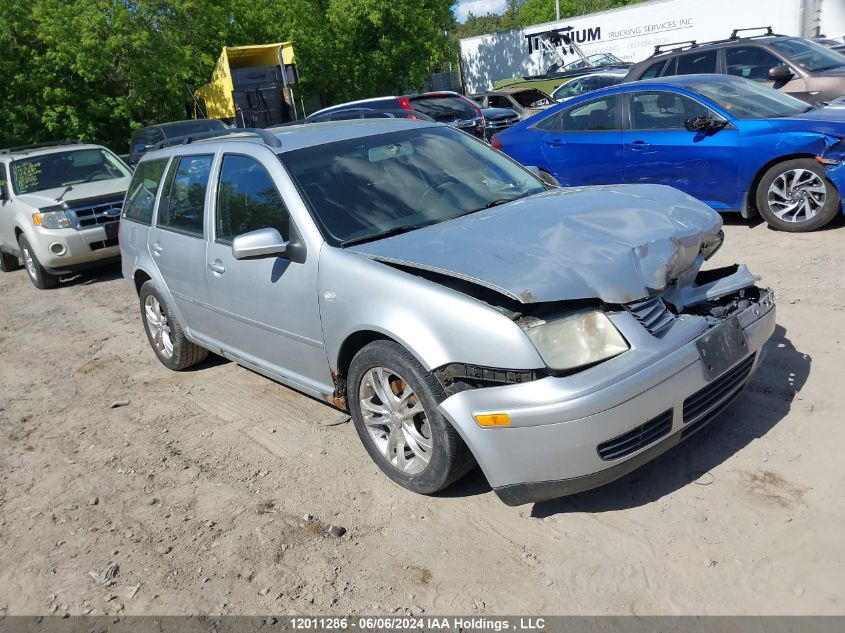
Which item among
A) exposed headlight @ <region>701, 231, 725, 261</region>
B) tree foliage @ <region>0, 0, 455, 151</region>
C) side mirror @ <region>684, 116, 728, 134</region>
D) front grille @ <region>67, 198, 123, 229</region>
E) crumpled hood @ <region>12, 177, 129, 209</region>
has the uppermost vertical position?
tree foliage @ <region>0, 0, 455, 151</region>

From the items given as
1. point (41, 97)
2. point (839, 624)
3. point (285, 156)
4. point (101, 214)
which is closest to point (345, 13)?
point (41, 97)

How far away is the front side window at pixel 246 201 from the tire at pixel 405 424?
973 mm

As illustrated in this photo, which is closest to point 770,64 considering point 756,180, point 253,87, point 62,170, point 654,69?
point 654,69

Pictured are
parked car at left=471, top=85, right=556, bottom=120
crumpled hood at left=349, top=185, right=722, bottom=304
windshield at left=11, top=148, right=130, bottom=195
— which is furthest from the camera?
parked car at left=471, top=85, right=556, bottom=120

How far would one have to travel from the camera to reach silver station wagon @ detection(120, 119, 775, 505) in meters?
2.97

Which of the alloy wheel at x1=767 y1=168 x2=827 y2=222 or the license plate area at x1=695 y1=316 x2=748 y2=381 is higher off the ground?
the license plate area at x1=695 y1=316 x2=748 y2=381

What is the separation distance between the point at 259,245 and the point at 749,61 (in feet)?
28.7

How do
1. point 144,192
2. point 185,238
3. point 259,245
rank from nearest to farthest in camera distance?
1. point 259,245
2. point 185,238
3. point 144,192

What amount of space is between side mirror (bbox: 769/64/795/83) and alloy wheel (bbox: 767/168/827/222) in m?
3.16

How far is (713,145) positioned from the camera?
7152 mm

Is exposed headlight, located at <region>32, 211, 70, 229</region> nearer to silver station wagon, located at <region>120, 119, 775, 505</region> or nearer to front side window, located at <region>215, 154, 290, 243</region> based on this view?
silver station wagon, located at <region>120, 119, 775, 505</region>

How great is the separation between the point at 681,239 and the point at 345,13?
28437mm

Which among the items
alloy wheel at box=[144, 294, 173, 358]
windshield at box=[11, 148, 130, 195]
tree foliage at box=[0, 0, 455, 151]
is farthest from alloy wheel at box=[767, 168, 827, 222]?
tree foliage at box=[0, 0, 455, 151]

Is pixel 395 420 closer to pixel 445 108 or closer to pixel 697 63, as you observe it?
pixel 697 63
